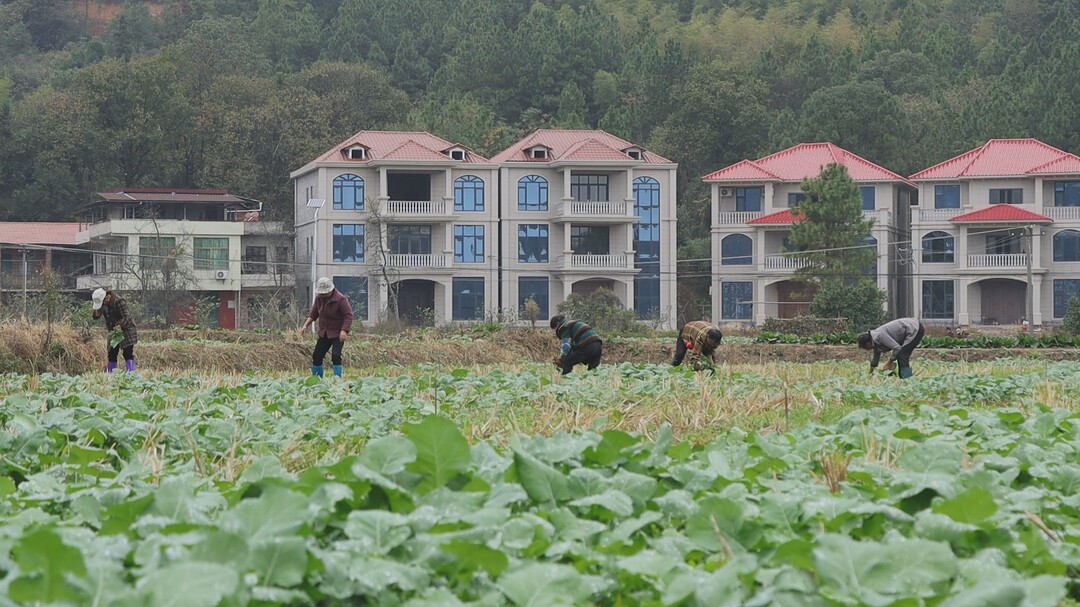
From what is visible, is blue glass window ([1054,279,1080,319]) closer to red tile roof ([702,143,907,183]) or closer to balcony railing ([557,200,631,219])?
red tile roof ([702,143,907,183])

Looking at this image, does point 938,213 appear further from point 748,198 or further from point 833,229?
point 833,229

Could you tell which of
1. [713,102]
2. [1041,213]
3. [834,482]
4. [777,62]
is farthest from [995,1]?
[834,482]

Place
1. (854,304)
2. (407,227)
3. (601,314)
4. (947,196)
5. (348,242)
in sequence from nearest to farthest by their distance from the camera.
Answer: (854,304)
(601,314)
(348,242)
(407,227)
(947,196)

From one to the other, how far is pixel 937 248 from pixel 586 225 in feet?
50.6

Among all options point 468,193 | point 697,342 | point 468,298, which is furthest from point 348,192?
point 697,342

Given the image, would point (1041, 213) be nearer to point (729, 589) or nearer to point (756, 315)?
point (756, 315)

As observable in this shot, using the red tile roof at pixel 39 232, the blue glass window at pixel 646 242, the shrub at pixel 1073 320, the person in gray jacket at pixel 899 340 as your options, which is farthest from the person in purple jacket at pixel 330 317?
the red tile roof at pixel 39 232

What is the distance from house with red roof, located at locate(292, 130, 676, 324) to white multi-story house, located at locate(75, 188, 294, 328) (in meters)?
2.90

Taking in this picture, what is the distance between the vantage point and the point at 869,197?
64.5m

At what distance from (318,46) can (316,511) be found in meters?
92.3

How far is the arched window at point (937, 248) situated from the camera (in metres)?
62.7

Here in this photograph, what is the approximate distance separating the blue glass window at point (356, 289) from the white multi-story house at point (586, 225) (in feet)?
19.8

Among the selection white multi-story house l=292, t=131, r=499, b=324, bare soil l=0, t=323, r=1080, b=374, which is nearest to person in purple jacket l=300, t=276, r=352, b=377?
bare soil l=0, t=323, r=1080, b=374

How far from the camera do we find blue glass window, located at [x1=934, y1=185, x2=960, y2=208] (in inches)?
2474
